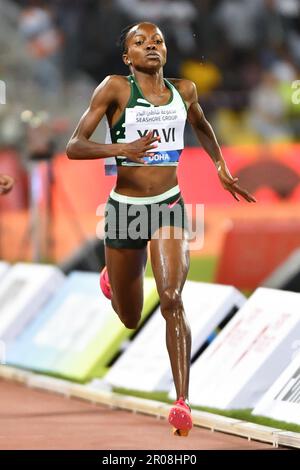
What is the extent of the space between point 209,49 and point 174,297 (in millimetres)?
13469

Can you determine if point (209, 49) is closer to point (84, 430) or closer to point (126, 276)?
point (84, 430)

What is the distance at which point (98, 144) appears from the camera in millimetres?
6742

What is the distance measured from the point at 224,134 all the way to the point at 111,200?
Answer: 11.2 metres

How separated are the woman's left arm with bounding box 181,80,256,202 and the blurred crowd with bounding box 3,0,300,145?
32.0 feet

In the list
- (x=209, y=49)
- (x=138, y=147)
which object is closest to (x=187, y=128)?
(x=209, y=49)

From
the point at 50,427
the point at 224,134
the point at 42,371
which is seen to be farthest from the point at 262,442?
the point at 224,134

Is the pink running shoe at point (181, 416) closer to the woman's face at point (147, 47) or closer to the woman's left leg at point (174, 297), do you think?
the woman's left leg at point (174, 297)

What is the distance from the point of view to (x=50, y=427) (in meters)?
8.05

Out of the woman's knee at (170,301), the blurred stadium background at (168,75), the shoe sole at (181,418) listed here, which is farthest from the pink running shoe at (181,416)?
the blurred stadium background at (168,75)

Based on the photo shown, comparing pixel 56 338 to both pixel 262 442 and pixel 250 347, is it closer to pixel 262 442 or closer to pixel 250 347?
pixel 250 347

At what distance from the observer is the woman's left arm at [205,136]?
7.17 m

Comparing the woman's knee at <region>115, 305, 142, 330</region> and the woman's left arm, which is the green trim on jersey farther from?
the woman's knee at <region>115, 305, 142, 330</region>

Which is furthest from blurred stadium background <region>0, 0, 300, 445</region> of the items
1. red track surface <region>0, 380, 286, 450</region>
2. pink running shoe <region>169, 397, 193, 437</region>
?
pink running shoe <region>169, 397, 193, 437</region>

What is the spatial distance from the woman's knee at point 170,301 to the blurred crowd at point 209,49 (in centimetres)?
1044
